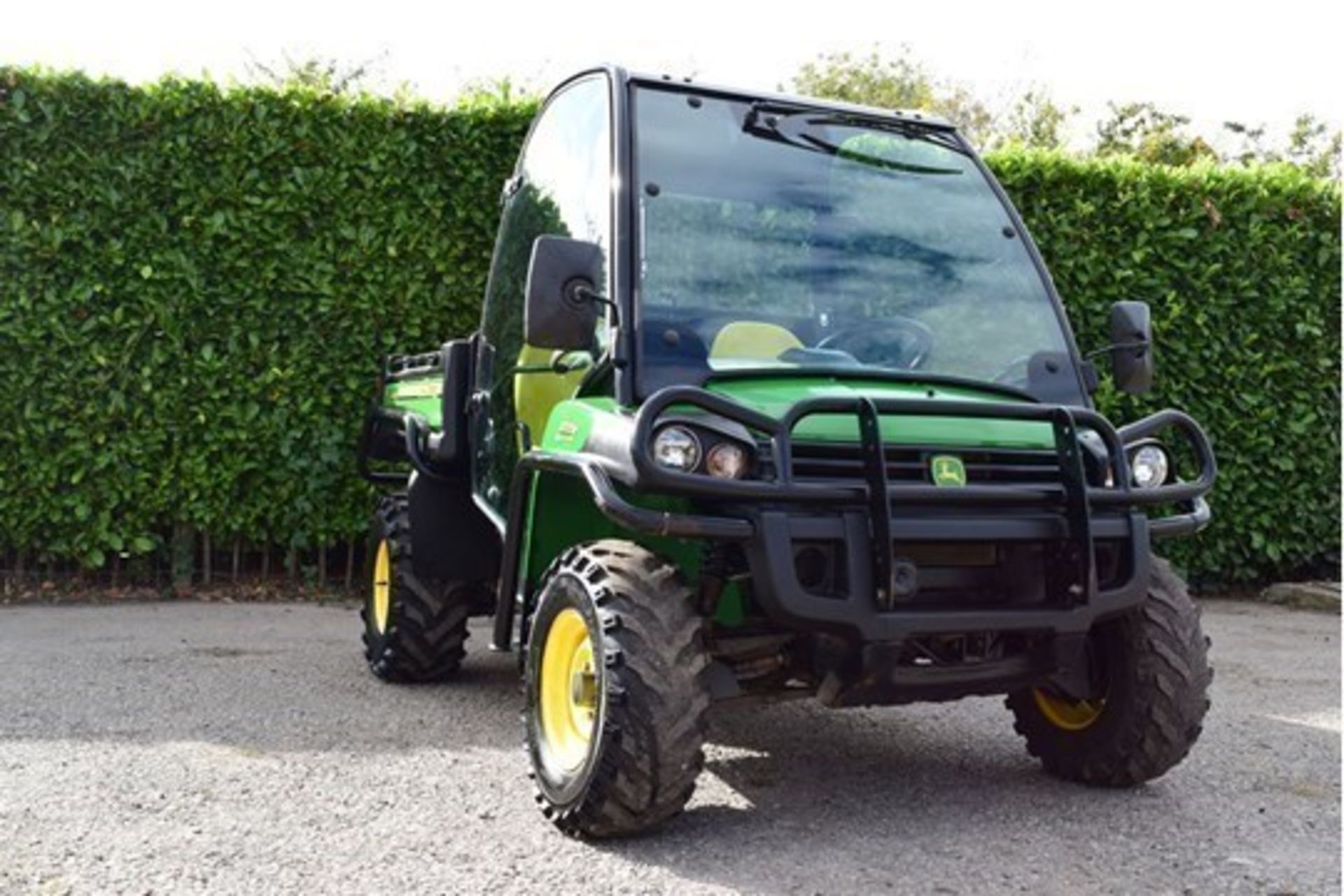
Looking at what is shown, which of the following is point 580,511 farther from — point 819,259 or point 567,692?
point 819,259

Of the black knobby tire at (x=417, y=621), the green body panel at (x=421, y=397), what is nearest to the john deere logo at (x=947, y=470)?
the green body panel at (x=421, y=397)

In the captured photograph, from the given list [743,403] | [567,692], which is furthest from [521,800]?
[743,403]

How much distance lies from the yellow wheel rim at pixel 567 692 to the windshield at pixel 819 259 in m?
0.75

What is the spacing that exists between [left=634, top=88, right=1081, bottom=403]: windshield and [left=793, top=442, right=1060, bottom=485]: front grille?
0.40 metres

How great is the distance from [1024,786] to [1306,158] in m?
27.4

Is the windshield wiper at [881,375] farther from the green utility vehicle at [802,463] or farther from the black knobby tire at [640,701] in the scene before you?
the black knobby tire at [640,701]

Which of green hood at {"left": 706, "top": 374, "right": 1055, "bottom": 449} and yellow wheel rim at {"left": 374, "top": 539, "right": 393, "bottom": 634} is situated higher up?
green hood at {"left": 706, "top": 374, "right": 1055, "bottom": 449}

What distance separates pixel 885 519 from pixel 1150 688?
1.14 metres

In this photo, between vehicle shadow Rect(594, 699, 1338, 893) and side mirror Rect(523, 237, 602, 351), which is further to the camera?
side mirror Rect(523, 237, 602, 351)

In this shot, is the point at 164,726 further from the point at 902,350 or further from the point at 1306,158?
the point at 1306,158

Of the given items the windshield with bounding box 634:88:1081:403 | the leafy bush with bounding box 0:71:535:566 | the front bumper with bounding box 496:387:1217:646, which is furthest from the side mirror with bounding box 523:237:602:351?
the leafy bush with bounding box 0:71:535:566

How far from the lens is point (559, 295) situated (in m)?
3.75

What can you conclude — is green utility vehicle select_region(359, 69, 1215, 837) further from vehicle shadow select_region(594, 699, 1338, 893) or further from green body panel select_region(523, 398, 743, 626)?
vehicle shadow select_region(594, 699, 1338, 893)

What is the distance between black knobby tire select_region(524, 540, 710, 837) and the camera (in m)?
3.38
